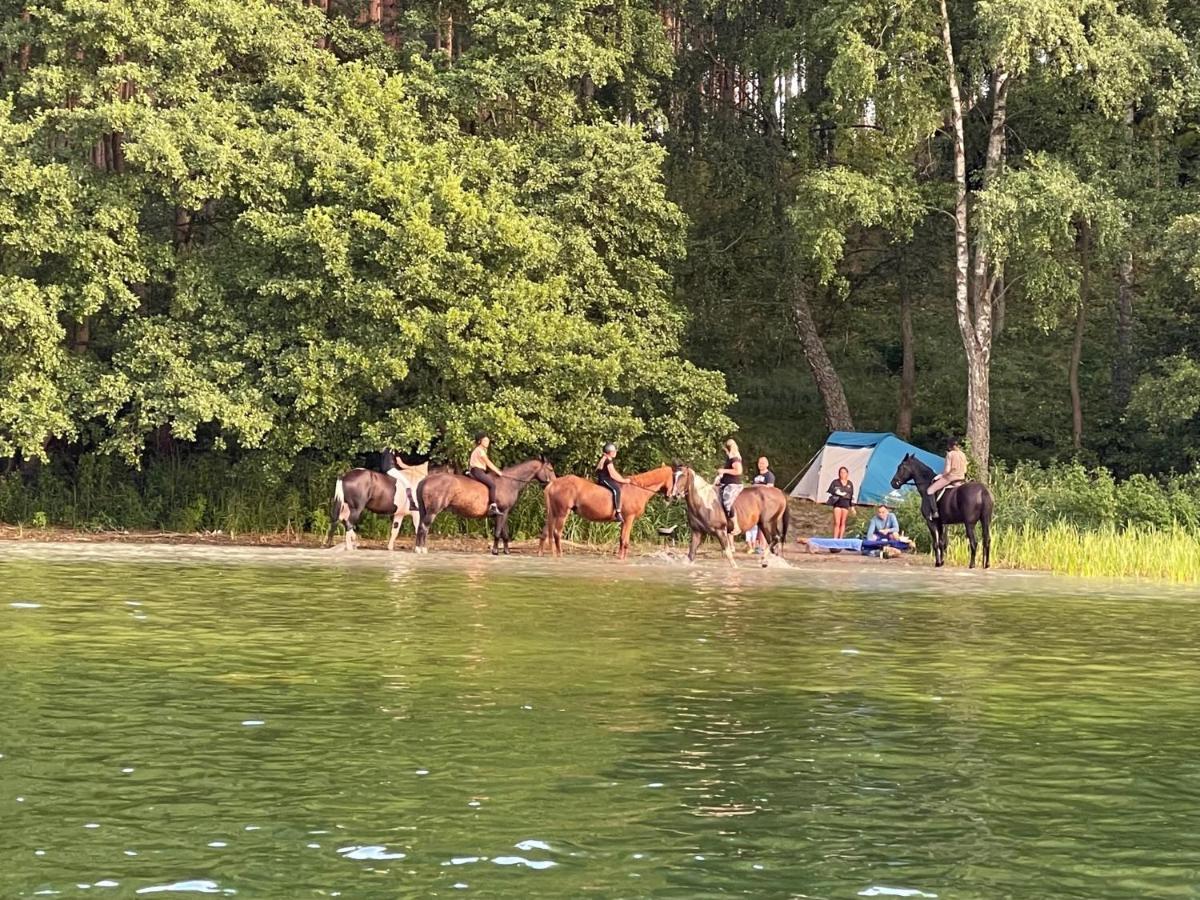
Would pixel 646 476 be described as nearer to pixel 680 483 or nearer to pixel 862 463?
pixel 680 483

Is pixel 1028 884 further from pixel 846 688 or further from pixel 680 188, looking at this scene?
pixel 680 188

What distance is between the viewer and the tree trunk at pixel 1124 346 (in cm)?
4206

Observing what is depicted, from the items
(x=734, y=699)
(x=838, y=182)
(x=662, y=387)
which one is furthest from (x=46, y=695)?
(x=838, y=182)

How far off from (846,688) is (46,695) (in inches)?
253

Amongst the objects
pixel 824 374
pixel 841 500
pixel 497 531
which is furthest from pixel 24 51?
pixel 824 374

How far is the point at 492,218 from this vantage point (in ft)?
110

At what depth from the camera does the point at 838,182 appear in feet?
121

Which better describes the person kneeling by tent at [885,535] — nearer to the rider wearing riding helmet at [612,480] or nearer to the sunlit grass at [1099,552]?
the sunlit grass at [1099,552]

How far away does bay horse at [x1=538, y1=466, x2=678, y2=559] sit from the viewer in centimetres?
3100

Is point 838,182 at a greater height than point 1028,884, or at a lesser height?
greater

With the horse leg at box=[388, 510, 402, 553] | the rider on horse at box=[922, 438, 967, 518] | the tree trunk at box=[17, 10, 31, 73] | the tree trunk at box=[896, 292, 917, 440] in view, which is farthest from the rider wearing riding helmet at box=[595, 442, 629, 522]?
the tree trunk at box=[896, 292, 917, 440]

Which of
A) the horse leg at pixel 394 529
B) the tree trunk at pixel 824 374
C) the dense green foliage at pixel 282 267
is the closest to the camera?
the horse leg at pixel 394 529

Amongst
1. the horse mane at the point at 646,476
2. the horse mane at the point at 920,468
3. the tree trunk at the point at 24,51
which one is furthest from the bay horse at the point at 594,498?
the tree trunk at the point at 24,51

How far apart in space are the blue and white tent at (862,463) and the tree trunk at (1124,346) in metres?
5.26
